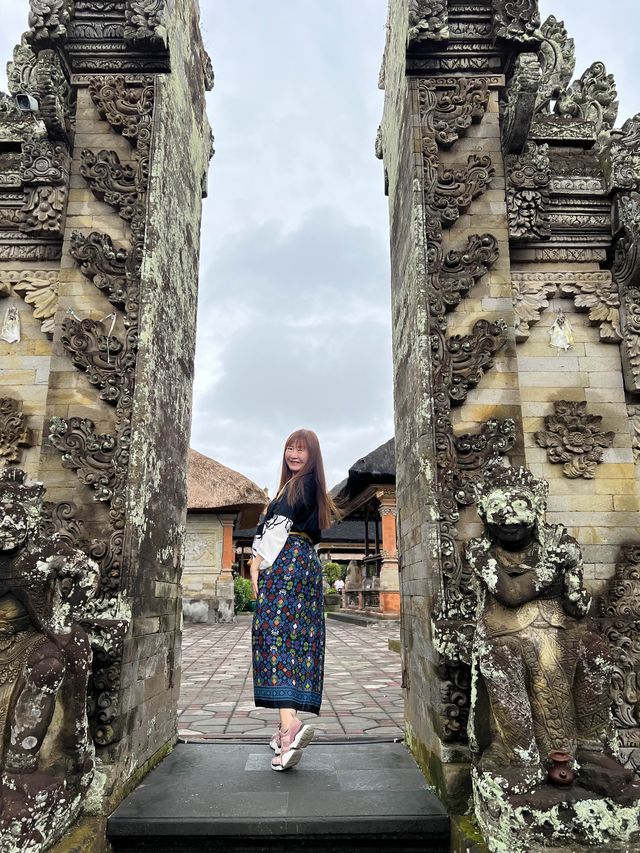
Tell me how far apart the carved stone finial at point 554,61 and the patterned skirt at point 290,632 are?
4.51 metres

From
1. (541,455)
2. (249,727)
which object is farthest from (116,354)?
(249,727)

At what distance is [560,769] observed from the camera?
2.73 meters

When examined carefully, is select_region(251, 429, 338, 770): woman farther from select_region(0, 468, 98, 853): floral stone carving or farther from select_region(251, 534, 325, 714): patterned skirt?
select_region(0, 468, 98, 853): floral stone carving

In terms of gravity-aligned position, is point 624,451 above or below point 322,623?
above

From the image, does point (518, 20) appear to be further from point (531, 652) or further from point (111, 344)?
point (531, 652)

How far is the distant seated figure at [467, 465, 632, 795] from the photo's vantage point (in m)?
2.83

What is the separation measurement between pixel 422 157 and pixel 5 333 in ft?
11.2

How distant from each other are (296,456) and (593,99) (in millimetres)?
4265

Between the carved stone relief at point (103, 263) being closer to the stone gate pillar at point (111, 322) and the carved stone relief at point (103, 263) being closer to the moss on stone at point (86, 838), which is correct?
the stone gate pillar at point (111, 322)

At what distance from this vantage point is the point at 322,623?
4152 mm

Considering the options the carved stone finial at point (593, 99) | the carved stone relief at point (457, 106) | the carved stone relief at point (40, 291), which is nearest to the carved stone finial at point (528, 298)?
the carved stone relief at point (457, 106)

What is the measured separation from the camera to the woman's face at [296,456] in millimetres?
4266

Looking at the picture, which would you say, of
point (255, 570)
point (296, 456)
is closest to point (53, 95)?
point (296, 456)

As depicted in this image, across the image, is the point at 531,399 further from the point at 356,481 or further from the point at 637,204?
the point at 356,481
